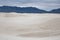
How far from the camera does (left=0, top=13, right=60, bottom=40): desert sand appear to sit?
1.68 ft

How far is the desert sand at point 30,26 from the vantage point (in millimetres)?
511

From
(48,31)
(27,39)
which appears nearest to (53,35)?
(48,31)

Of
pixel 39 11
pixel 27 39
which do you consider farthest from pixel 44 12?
pixel 27 39

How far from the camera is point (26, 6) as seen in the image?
0.54m

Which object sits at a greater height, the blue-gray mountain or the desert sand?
the blue-gray mountain

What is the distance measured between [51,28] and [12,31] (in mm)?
200

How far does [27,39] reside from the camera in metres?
0.51

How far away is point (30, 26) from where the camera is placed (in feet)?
1.69

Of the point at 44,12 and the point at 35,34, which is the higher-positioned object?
the point at 44,12

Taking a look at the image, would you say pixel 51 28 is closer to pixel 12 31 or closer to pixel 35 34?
pixel 35 34

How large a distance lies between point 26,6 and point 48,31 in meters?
0.18

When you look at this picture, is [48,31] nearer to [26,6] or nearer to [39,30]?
[39,30]

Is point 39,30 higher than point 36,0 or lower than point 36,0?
lower

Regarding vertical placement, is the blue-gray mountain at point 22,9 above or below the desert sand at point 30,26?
above
